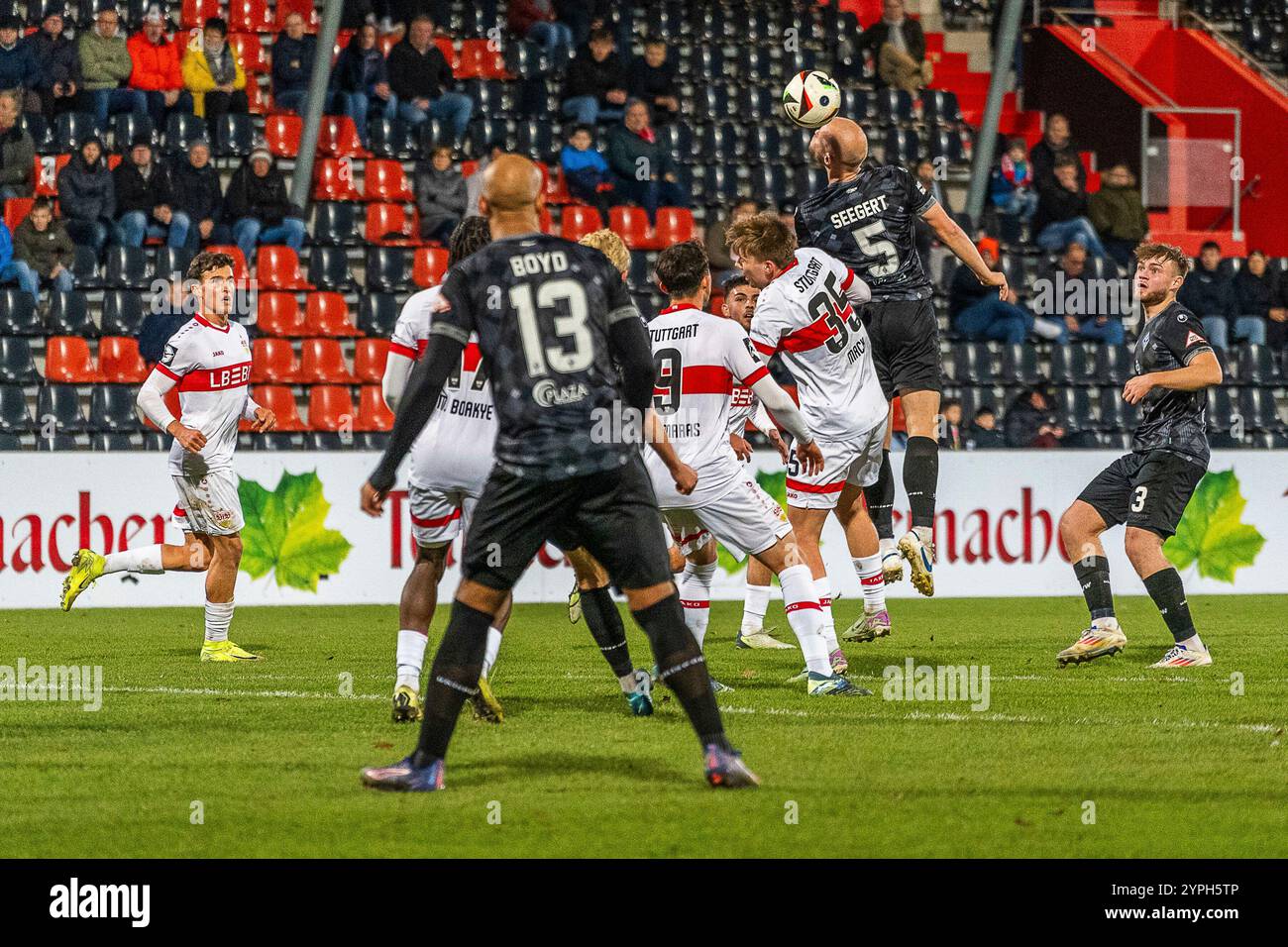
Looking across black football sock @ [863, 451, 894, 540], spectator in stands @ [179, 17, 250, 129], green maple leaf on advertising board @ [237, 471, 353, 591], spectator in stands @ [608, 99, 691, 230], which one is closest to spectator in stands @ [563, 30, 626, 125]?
spectator in stands @ [608, 99, 691, 230]

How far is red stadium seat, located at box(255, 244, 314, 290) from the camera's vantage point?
18.5 meters

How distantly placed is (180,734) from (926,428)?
4.79m

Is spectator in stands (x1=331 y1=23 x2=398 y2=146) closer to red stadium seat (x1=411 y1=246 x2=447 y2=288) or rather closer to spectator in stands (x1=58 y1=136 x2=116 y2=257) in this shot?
red stadium seat (x1=411 y1=246 x2=447 y2=288)

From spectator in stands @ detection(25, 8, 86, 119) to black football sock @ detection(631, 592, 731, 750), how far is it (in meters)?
15.0

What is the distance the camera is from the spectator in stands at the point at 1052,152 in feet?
70.9

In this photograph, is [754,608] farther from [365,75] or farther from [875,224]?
[365,75]

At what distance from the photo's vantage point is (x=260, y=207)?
18.7 metres

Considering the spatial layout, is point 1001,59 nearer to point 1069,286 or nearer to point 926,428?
point 1069,286
